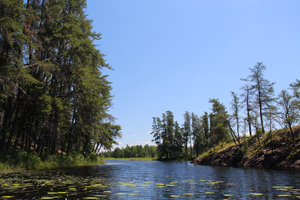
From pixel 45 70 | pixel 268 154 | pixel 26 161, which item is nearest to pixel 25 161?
pixel 26 161

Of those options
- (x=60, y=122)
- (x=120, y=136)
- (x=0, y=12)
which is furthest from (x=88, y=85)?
(x=120, y=136)

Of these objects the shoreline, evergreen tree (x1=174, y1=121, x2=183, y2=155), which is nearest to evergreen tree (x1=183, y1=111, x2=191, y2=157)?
evergreen tree (x1=174, y1=121, x2=183, y2=155)

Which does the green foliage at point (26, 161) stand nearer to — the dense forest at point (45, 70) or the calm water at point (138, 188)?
the dense forest at point (45, 70)

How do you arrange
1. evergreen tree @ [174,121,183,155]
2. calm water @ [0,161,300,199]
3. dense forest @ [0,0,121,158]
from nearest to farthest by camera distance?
calm water @ [0,161,300,199]
dense forest @ [0,0,121,158]
evergreen tree @ [174,121,183,155]

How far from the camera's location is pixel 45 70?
17344mm

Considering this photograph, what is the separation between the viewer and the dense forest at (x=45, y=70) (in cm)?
1514

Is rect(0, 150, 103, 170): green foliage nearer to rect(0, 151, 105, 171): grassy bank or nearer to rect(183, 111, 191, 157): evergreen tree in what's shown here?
rect(0, 151, 105, 171): grassy bank

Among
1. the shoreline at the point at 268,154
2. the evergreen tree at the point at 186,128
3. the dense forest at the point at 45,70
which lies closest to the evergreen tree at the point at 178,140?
the evergreen tree at the point at 186,128

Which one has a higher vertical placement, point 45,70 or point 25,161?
point 45,70

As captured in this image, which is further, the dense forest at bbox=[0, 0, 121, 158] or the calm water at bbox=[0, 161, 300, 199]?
the dense forest at bbox=[0, 0, 121, 158]

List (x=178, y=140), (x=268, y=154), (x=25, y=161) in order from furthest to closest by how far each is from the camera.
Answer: (x=178, y=140) → (x=268, y=154) → (x=25, y=161)

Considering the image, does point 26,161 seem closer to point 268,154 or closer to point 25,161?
point 25,161

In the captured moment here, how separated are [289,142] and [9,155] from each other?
33936 millimetres

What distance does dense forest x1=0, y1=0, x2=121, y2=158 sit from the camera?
15.1 m
